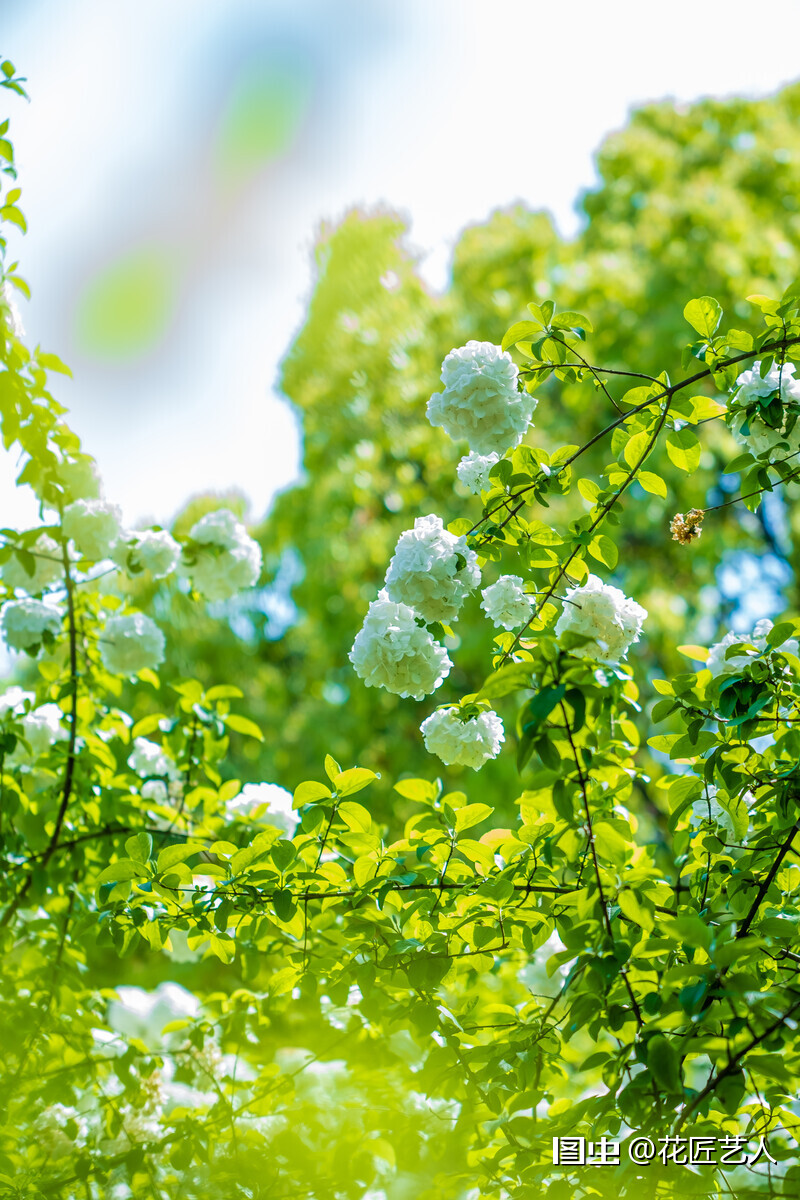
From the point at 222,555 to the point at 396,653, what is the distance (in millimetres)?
1087

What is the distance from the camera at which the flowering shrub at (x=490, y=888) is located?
131 cm

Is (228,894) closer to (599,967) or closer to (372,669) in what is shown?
(372,669)

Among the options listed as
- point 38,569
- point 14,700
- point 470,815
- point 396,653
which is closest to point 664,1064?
point 470,815

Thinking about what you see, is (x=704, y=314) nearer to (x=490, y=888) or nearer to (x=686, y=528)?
→ (x=686, y=528)

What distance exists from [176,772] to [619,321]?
5811mm

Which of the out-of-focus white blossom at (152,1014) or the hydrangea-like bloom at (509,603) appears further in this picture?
the out-of-focus white blossom at (152,1014)

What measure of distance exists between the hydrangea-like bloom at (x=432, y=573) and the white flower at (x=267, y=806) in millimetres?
805

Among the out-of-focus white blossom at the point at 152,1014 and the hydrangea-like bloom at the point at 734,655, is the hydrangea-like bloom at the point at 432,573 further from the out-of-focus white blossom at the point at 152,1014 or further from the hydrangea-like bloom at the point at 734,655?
the out-of-focus white blossom at the point at 152,1014

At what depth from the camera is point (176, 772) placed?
253 centimetres

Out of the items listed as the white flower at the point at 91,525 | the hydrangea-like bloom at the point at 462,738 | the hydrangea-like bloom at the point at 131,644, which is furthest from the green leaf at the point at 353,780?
the white flower at the point at 91,525

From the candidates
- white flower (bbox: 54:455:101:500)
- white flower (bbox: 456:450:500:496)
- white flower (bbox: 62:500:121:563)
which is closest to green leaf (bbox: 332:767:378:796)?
white flower (bbox: 456:450:500:496)

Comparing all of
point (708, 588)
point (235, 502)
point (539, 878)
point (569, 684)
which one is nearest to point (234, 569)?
point (539, 878)

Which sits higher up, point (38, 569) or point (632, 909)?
point (38, 569)

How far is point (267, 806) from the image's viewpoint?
218 cm
